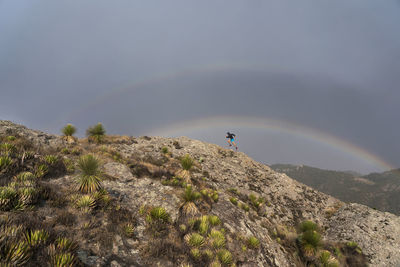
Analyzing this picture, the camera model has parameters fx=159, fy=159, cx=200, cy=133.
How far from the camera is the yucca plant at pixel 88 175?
7734 mm

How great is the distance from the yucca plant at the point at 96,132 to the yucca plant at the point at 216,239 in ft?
60.2

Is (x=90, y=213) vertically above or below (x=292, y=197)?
below

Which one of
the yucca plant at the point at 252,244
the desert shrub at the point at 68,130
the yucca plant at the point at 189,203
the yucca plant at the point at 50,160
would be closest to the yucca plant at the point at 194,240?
the yucca plant at the point at 189,203

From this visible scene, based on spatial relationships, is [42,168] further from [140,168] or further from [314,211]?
[314,211]

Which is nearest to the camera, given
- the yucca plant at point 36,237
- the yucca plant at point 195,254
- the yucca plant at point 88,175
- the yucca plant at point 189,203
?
the yucca plant at point 36,237

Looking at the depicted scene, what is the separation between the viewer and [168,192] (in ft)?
35.0

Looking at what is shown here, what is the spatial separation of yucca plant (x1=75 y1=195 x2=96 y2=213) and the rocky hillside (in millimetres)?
40

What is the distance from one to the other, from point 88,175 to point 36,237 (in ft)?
14.9

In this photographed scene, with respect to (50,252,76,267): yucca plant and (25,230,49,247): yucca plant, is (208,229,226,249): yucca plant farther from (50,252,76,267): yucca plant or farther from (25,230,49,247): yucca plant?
(25,230,49,247): yucca plant

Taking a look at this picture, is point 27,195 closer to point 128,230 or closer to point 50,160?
point 128,230

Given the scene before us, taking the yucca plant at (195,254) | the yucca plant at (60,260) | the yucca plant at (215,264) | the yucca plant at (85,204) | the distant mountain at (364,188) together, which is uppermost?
the distant mountain at (364,188)

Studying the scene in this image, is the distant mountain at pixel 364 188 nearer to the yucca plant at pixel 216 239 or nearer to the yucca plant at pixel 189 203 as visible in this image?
the yucca plant at pixel 216 239

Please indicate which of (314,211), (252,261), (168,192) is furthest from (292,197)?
(168,192)

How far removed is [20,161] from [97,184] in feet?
13.0
